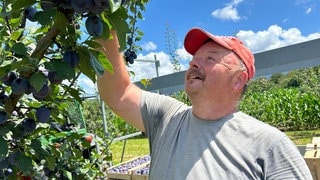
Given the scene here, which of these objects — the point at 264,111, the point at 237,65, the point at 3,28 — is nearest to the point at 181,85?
the point at 237,65

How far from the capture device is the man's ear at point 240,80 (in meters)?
1.67

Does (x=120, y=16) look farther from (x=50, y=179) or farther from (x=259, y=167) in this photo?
(x=50, y=179)

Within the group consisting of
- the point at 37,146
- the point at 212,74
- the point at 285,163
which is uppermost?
the point at 212,74

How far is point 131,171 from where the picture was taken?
4.77 meters

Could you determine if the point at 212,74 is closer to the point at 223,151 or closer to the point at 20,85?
the point at 223,151

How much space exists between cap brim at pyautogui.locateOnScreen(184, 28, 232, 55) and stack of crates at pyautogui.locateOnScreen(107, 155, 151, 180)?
2.93m

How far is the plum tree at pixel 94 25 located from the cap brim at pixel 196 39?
0.77 metres

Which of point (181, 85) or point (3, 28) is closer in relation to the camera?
point (3, 28)

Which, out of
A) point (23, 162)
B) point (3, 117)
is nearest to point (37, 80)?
point (3, 117)

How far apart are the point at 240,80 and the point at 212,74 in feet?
0.49

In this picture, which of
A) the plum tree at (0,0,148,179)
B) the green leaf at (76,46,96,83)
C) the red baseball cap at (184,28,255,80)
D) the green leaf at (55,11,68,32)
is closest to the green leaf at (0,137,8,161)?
the plum tree at (0,0,148,179)

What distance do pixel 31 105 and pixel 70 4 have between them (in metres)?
0.71

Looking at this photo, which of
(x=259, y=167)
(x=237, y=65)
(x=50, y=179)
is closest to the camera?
(x=259, y=167)

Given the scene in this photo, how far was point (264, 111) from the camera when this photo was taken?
607 inches
